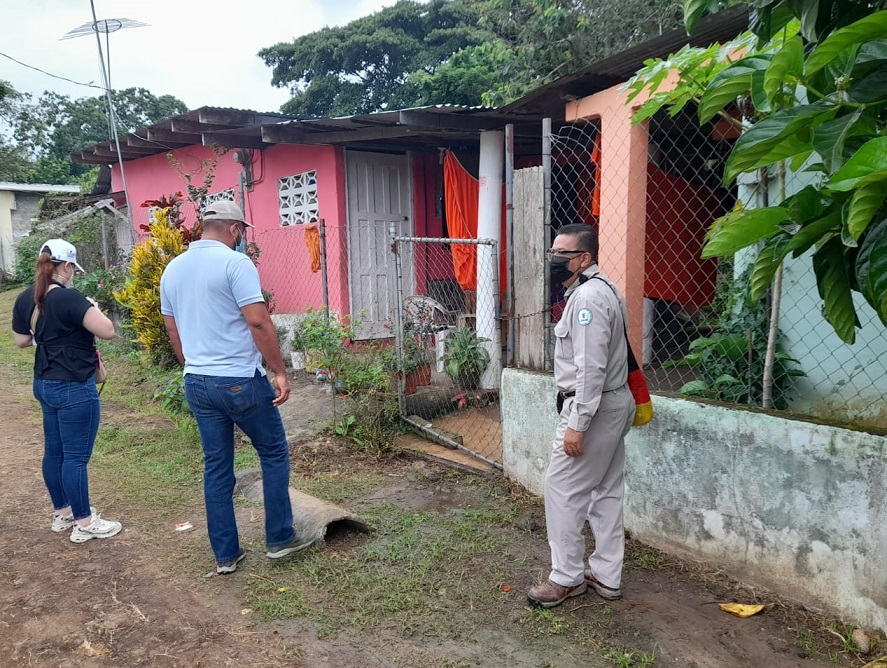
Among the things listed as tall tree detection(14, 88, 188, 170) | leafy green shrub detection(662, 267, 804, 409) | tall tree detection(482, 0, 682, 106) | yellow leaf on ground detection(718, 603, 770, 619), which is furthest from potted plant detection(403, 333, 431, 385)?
tall tree detection(14, 88, 188, 170)

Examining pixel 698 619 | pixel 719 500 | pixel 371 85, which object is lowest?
pixel 698 619

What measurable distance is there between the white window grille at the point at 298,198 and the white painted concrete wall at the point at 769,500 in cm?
659

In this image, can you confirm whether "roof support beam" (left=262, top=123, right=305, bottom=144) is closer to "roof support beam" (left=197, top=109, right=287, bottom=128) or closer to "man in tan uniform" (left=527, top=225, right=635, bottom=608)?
"roof support beam" (left=197, top=109, right=287, bottom=128)

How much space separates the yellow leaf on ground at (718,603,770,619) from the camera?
2836 mm

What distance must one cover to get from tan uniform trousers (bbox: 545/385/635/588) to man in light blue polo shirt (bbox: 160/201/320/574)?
1417 mm

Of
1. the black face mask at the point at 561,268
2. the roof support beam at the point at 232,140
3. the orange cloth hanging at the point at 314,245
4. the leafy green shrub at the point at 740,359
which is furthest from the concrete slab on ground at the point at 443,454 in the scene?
the roof support beam at the point at 232,140

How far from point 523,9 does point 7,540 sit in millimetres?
11086

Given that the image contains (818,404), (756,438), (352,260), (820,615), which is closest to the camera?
(820,615)

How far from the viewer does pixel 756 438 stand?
2.95 m

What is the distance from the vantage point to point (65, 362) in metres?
3.54

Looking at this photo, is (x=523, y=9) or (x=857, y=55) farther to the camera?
(x=523, y=9)

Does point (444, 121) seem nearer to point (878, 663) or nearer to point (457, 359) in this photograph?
point (457, 359)

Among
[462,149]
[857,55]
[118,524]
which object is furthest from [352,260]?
[857,55]

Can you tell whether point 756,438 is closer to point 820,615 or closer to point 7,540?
point 820,615
